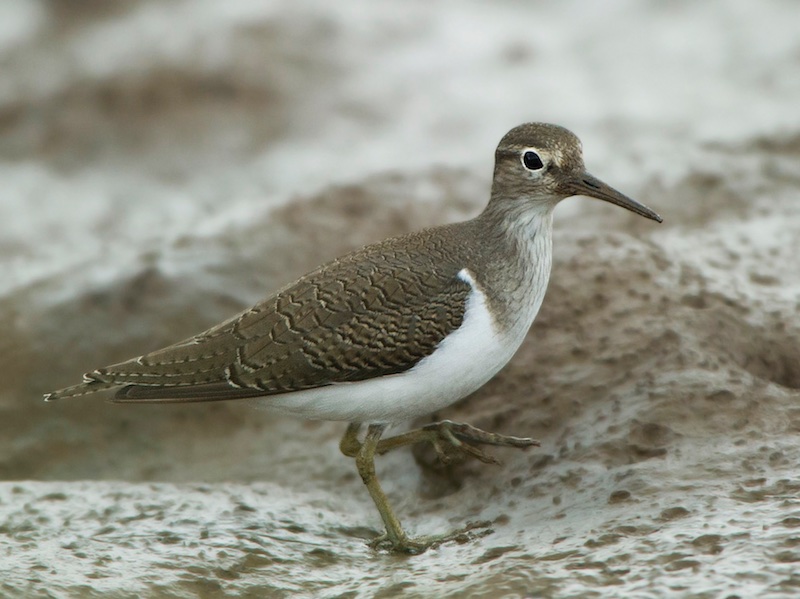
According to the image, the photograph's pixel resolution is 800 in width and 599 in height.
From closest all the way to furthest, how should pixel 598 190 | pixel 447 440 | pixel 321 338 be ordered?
pixel 321 338 → pixel 598 190 → pixel 447 440

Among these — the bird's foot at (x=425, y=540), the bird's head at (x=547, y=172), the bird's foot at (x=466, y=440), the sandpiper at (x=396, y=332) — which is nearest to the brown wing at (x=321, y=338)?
the sandpiper at (x=396, y=332)

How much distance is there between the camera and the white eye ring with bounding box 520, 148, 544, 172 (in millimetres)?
7086

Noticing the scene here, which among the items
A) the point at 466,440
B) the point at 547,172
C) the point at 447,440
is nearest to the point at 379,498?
the point at 447,440

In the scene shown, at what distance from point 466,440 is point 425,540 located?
847 millimetres

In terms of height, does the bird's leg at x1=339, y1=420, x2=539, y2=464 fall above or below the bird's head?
below

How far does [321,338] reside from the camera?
22.0 ft

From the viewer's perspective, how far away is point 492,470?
23.6ft

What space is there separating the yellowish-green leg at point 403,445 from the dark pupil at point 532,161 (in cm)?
167

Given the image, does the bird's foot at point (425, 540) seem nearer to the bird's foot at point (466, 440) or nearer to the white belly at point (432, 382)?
the bird's foot at point (466, 440)

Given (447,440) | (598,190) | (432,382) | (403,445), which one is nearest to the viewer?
(432,382)

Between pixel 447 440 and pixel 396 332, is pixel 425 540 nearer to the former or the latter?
pixel 447 440

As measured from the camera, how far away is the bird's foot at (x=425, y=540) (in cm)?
659

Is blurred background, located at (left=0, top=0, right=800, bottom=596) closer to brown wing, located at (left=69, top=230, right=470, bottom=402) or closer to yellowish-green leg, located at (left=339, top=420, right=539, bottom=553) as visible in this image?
yellowish-green leg, located at (left=339, top=420, right=539, bottom=553)

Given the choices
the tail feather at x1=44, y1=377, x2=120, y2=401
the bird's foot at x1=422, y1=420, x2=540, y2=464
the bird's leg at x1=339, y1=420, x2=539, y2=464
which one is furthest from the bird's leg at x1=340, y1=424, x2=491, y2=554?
the tail feather at x1=44, y1=377, x2=120, y2=401
